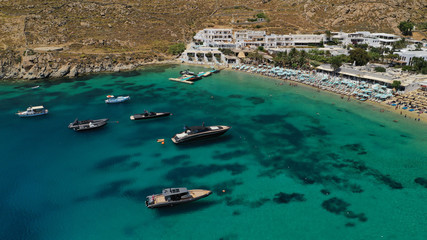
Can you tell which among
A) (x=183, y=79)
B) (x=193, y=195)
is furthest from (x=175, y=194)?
(x=183, y=79)

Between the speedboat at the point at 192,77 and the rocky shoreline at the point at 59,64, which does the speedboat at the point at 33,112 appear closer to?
the rocky shoreline at the point at 59,64

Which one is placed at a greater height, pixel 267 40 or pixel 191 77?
pixel 267 40

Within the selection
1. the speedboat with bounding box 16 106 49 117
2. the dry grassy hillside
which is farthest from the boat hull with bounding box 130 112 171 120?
the dry grassy hillside

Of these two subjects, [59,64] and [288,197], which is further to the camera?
[59,64]

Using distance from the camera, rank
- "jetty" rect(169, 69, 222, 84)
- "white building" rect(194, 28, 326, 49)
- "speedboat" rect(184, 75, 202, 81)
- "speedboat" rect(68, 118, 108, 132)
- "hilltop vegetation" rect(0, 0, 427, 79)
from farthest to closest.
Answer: "white building" rect(194, 28, 326, 49) → "hilltop vegetation" rect(0, 0, 427, 79) → "speedboat" rect(184, 75, 202, 81) → "jetty" rect(169, 69, 222, 84) → "speedboat" rect(68, 118, 108, 132)

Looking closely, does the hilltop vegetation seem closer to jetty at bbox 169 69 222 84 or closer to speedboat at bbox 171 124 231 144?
jetty at bbox 169 69 222 84

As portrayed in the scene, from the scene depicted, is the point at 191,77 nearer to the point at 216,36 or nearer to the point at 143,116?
the point at 143,116

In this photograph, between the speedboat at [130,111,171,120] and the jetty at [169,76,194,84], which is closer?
the speedboat at [130,111,171,120]

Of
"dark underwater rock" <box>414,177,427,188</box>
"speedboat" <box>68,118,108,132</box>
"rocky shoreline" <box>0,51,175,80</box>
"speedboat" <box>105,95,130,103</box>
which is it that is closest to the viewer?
"dark underwater rock" <box>414,177,427,188</box>
